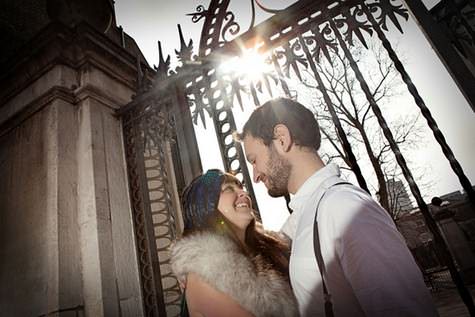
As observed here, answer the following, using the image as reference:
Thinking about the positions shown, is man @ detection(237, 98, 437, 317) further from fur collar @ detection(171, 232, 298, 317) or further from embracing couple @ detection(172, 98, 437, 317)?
fur collar @ detection(171, 232, 298, 317)

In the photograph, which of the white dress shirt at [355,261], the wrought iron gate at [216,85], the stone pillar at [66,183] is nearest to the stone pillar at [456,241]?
the wrought iron gate at [216,85]

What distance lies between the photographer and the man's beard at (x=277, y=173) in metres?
1.65

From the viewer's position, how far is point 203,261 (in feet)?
5.51

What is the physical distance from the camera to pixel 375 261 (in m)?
0.92

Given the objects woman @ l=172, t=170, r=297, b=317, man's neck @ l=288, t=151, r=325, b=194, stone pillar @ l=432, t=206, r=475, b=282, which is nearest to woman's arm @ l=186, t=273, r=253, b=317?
woman @ l=172, t=170, r=297, b=317

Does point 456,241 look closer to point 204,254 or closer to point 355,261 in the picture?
point 204,254

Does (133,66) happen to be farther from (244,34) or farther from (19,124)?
(244,34)

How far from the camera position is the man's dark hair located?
1657 millimetres

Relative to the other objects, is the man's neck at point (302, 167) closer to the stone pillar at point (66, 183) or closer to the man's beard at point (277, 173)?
the man's beard at point (277, 173)

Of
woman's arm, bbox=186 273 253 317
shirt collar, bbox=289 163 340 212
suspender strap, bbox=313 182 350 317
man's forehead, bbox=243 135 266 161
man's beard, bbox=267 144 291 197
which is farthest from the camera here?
man's forehead, bbox=243 135 266 161

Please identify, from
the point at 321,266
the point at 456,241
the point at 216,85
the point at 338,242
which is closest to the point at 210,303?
the point at 321,266

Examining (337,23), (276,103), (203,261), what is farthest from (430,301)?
(337,23)

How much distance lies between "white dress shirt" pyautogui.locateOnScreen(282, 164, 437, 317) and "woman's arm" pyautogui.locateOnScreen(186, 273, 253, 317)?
17.9 inches

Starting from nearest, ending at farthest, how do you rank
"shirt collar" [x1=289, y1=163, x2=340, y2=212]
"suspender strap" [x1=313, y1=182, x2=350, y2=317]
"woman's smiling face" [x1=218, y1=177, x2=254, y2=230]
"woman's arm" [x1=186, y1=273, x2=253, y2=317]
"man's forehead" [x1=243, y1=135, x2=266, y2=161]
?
"suspender strap" [x1=313, y1=182, x2=350, y2=317] → "shirt collar" [x1=289, y1=163, x2=340, y2=212] → "woman's arm" [x1=186, y1=273, x2=253, y2=317] → "man's forehead" [x1=243, y1=135, x2=266, y2=161] → "woman's smiling face" [x1=218, y1=177, x2=254, y2=230]
